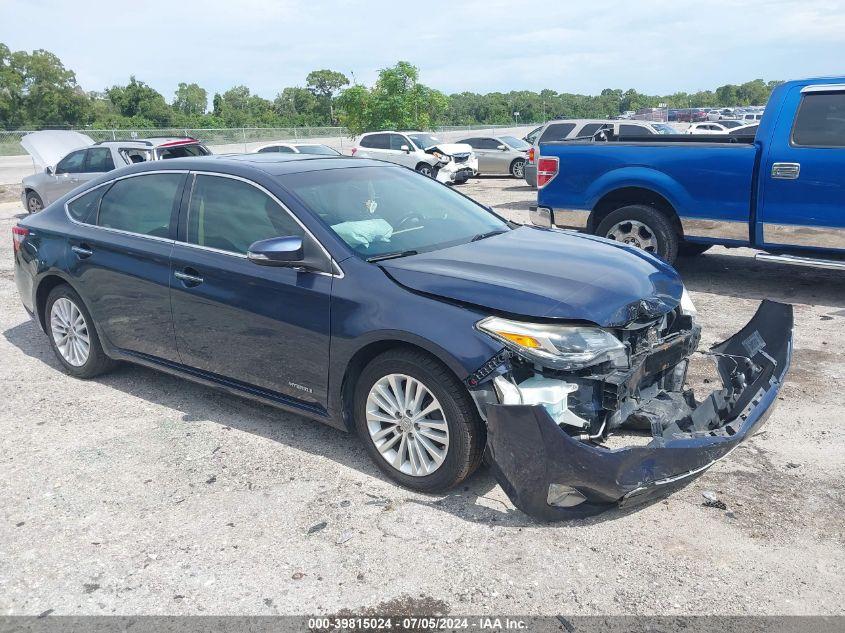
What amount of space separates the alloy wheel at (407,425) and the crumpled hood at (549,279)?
0.50m

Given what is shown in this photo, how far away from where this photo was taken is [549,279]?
378 centimetres

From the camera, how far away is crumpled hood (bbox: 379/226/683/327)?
11.7ft

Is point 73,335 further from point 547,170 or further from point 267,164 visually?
point 547,170

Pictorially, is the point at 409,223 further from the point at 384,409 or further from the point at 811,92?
the point at 811,92

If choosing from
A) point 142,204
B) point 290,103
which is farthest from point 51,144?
point 290,103

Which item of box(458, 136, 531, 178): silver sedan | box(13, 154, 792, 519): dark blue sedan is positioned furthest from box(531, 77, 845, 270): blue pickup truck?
box(458, 136, 531, 178): silver sedan

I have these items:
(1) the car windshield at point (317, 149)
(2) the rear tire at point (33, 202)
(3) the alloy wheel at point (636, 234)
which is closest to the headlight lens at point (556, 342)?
(3) the alloy wheel at point (636, 234)

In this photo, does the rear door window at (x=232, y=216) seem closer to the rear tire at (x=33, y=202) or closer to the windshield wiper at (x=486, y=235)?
the windshield wiper at (x=486, y=235)

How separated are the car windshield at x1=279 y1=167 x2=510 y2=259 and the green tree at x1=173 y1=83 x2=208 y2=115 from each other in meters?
92.1

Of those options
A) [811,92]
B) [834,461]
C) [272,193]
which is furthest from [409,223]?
[811,92]

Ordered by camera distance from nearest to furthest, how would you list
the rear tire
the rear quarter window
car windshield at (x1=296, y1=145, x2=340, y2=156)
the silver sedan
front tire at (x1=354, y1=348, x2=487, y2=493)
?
front tire at (x1=354, y1=348, x2=487, y2=493) → the rear quarter window → the rear tire → car windshield at (x1=296, y1=145, x2=340, y2=156) → the silver sedan

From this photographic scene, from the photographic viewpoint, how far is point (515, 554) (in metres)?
3.33

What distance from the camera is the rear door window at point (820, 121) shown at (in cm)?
704

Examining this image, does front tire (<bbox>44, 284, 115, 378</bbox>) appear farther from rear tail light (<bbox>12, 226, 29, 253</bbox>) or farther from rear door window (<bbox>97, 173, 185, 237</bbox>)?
rear door window (<bbox>97, 173, 185, 237</bbox>)
